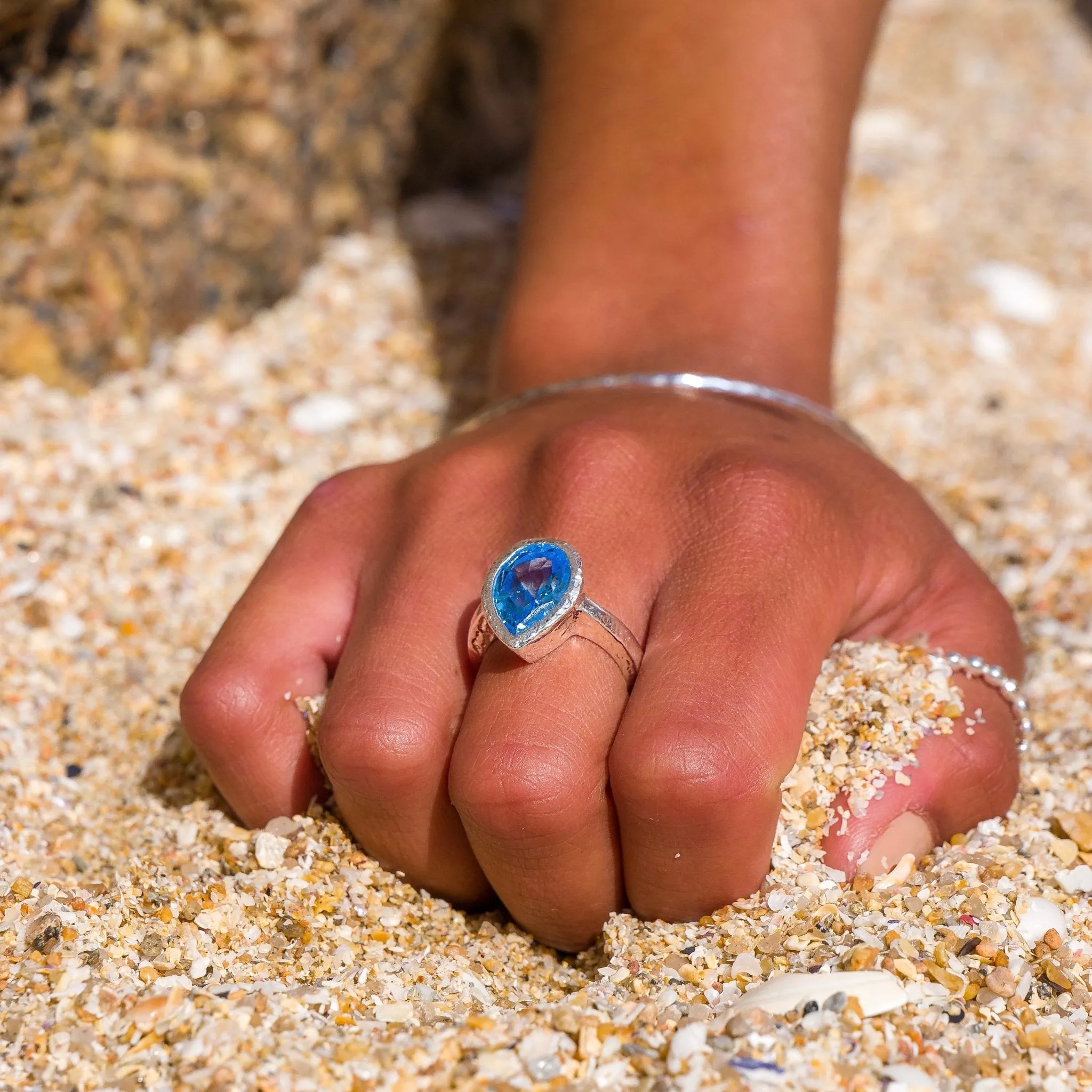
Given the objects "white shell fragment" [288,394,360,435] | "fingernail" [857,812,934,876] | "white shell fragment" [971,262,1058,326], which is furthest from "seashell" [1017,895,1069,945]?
"white shell fragment" [971,262,1058,326]

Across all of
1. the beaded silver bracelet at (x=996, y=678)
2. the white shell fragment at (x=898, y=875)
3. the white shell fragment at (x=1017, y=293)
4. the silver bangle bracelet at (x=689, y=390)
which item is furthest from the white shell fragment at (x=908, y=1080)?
the white shell fragment at (x=1017, y=293)

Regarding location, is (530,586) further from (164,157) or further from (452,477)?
(164,157)

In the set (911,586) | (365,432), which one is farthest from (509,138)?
(911,586)

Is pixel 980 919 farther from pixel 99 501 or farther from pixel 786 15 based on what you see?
pixel 786 15

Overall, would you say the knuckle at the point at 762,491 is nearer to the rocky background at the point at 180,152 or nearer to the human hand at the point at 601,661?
the human hand at the point at 601,661

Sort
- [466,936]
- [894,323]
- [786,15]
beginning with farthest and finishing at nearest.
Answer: [894,323]
[786,15]
[466,936]

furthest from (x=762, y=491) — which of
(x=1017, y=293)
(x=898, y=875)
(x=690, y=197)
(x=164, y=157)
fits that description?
(x=1017, y=293)
